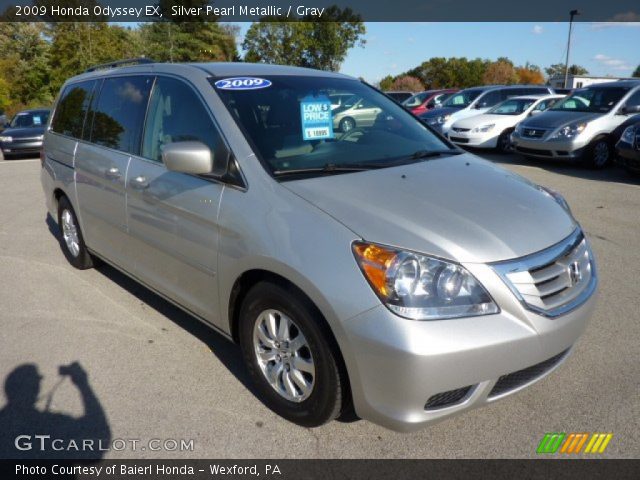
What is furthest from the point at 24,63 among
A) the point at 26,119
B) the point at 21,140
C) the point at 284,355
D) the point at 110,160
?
the point at 284,355

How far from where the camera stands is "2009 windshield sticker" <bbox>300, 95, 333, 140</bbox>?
3.26m

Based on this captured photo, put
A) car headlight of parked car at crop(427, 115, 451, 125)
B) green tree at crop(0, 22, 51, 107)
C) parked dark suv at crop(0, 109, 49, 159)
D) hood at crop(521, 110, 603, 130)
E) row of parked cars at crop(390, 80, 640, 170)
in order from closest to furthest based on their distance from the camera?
row of parked cars at crop(390, 80, 640, 170)
hood at crop(521, 110, 603, 130)
parked dark suv at crop(0, 109, 49, 159)
car headlight of parked car at crop(427, 115, 451, 125)
green tree at crop(0, 22, 51, 107)

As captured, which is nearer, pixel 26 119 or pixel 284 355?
pixel 284 355

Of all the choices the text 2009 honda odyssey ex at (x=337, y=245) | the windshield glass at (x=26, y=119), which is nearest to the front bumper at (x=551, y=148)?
the text 2009 honda odyssey ex at (x=337, y=245)

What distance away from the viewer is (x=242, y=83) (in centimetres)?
333

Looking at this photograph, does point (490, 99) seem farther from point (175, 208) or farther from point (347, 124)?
point (175, 208)

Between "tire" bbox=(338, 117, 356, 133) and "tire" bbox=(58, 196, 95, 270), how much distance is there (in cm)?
280

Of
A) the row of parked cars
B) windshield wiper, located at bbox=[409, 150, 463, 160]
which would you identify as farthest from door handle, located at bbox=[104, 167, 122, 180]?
the row of parked cars

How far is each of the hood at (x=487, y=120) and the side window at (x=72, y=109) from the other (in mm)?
10041

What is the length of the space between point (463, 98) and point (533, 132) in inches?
225

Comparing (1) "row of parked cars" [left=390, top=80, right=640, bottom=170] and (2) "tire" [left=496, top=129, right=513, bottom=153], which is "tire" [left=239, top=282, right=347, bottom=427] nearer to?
(1) "row of parked cars" [left=390, top=80, right=640, bottom=170]

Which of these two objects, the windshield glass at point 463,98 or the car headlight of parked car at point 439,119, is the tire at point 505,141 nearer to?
the car headlight of parked car at point 439,119

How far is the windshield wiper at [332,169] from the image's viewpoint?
9.35ft

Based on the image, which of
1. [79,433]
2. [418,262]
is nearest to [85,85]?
[79,433]
